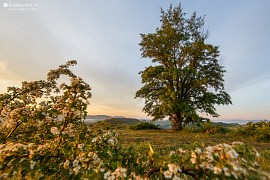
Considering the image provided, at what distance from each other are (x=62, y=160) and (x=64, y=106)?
1066 millimetres

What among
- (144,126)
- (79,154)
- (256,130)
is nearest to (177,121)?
(144,126)

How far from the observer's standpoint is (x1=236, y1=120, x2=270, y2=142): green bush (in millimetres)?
14460

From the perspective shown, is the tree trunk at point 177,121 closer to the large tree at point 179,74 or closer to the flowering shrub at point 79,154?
the large tree at point 179,74

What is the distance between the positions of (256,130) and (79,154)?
16264 millimetres

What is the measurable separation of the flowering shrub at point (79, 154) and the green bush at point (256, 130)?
45.9ft

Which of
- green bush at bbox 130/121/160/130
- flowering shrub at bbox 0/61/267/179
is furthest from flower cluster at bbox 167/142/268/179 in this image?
green bush at bbox 130/121/160/130

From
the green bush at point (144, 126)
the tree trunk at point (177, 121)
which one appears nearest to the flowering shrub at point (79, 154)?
the tree trunk at point (177, 121)

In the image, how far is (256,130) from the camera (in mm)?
15430

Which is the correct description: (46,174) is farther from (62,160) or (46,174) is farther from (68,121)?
(68,121)

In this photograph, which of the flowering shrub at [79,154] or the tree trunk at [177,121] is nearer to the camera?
the flowering shrub at [79,154]

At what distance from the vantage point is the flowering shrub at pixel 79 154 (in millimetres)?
2512

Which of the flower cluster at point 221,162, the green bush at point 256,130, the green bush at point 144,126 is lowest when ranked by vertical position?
the flower cluster at point 221,162

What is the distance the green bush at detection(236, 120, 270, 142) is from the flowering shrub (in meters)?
14.0

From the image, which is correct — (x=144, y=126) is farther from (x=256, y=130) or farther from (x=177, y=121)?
(x=256, y=130)
